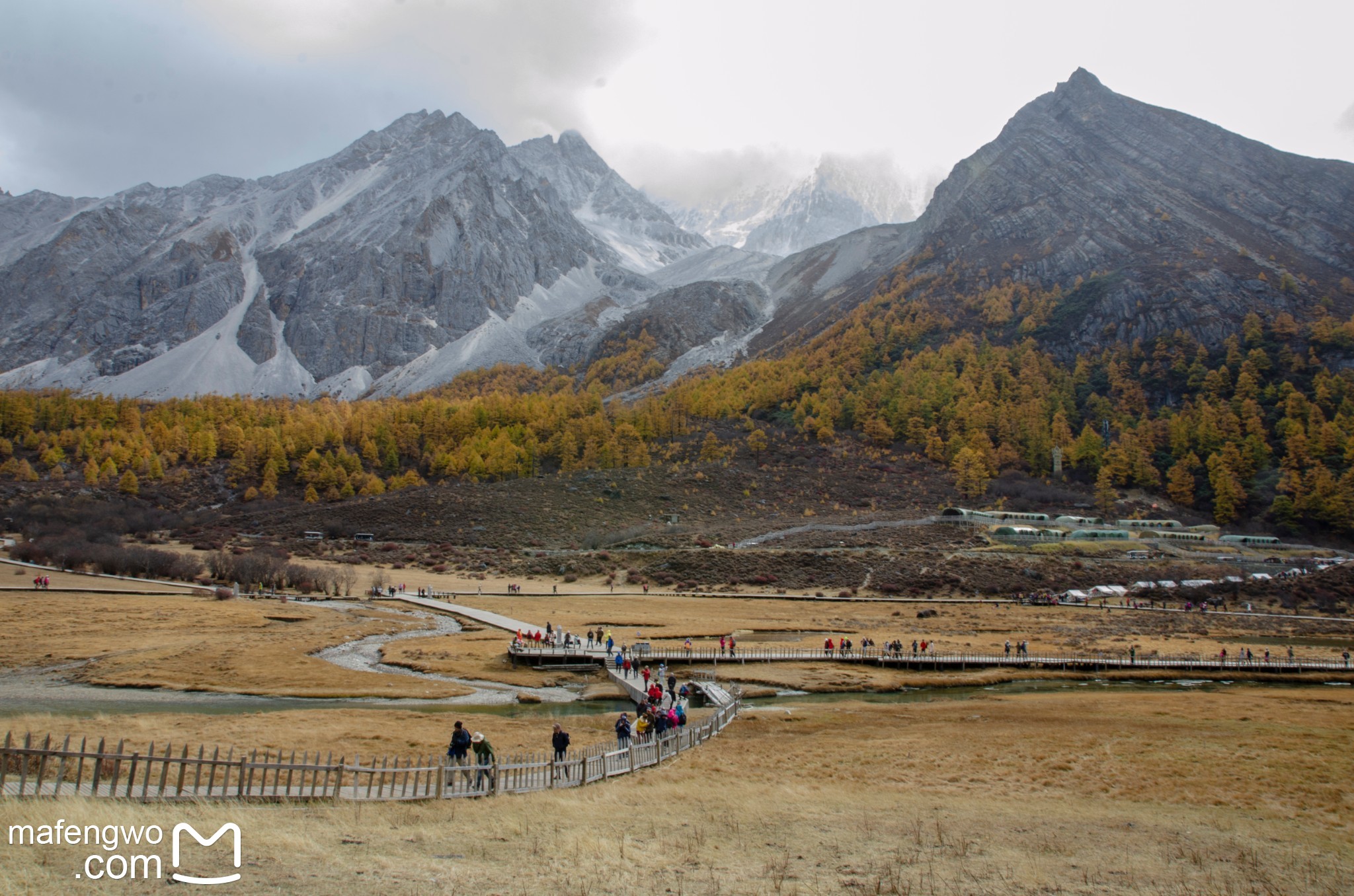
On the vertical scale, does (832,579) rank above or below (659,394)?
below

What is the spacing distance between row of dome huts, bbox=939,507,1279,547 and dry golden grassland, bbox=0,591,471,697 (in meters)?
79.0

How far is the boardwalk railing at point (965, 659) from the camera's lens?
41.1 meters

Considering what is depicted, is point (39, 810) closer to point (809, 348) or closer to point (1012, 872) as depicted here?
point (1012, 872)

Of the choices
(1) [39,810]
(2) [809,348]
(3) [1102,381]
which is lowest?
(1) [39,810]

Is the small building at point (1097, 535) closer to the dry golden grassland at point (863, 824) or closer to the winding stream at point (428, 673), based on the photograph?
the dry golden grassland at point (863, 824)

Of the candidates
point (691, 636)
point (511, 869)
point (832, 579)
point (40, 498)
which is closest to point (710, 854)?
point (511, 869)

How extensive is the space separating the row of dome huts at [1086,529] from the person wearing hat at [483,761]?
9008 centimetres

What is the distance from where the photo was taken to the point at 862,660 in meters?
42.6

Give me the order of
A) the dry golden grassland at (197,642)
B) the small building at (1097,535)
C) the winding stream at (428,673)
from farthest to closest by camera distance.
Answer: the small building at (1097,535) < the winding stream at (428,673) < the dry golden grassland at (197,642)

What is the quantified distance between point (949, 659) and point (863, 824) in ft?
92.2

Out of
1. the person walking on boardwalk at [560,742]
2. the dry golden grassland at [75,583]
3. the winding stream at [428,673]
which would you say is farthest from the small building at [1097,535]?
the dry golden grassland at [75,583]

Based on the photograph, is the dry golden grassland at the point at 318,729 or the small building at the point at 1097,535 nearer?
the dry golden grassland at the point at 318,729

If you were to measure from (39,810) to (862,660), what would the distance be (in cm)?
3742

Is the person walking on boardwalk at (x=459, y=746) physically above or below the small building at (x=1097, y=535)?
below
